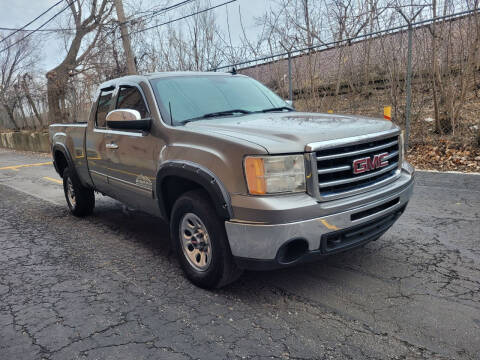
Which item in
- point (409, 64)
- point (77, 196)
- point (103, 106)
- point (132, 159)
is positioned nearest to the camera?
point (132, 159)

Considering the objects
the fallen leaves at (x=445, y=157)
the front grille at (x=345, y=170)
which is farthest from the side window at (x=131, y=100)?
the fallen leaves at (x=445, y=157)

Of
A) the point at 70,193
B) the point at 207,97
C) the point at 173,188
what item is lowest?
the point at 70,193

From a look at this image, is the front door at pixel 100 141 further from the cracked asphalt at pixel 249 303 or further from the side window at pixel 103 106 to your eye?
the cracked asphalt at pixel 249 303

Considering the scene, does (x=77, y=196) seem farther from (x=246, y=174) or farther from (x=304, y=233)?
(x=304, y=233)

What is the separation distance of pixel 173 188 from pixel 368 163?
5.46ft

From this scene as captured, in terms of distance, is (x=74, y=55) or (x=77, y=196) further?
(x=74, y=55)

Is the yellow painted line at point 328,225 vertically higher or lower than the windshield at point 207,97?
lower

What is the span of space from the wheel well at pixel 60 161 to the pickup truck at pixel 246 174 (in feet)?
7.38

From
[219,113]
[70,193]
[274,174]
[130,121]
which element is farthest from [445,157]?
[70,193]

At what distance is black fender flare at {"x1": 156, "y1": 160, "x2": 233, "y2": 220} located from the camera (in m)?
2.94

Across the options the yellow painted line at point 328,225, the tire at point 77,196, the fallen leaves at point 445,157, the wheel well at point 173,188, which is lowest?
the fallen leaves at point 445,157

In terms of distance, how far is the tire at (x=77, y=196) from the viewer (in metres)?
5.85

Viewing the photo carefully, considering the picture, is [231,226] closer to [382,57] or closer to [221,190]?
[221,190]

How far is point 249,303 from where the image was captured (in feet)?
10.4
